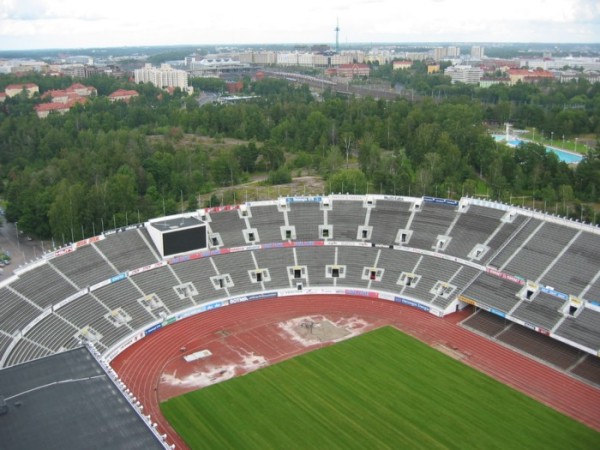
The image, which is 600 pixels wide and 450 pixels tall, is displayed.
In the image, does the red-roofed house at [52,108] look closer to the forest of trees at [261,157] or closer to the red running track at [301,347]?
the forest of trees at [261,157]

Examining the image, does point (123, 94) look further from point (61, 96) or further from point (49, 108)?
point (49, 108)

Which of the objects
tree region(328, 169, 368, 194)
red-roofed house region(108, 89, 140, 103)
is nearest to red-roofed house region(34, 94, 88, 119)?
red-roofed house region(108, 89, 140, 103)

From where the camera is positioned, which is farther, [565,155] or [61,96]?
[61,96]

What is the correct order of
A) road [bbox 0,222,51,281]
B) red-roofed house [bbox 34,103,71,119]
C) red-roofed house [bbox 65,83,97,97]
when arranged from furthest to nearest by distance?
red-roofed house [bbox 65,83,97,97], red-roofed house [bbox 34,103,71,119], road [bbox 0,222,51,281]

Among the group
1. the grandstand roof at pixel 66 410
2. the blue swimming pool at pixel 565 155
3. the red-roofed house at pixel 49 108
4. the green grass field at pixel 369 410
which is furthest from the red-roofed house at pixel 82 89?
the grandstand roof at pixel 66 410

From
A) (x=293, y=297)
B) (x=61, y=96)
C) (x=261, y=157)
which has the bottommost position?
(x=293, y=297)

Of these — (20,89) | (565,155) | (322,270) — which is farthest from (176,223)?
(20,89)

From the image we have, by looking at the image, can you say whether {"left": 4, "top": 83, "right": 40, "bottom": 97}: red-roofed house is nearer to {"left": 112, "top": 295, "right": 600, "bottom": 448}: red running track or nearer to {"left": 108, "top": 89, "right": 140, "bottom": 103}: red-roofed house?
{"left": 108, "top": 89, "right": 140, "bottom": 103}: red-roofed house
